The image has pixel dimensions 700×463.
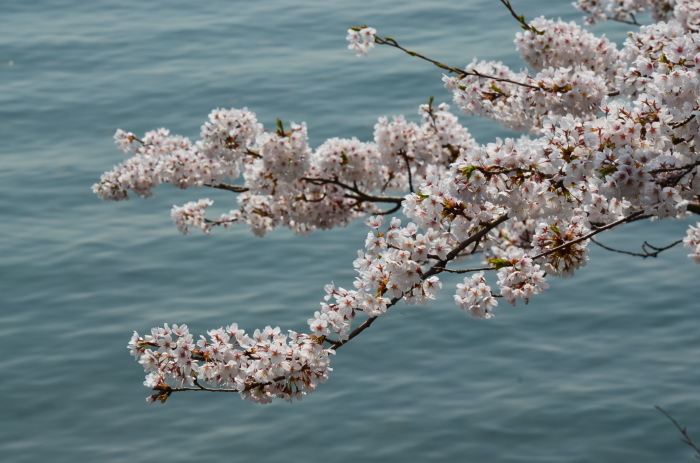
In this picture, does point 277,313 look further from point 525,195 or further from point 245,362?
point 525,195

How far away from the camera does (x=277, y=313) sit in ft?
44.8

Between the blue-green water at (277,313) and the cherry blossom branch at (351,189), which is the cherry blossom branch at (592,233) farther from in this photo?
the blue-green water at (277,313)

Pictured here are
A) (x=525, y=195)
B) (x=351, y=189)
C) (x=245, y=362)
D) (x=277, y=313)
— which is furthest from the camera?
(x=277, y=313)

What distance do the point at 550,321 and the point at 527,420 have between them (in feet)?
6.95

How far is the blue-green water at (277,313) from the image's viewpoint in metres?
11.6

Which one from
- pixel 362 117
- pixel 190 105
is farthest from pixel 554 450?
pixel 190 105

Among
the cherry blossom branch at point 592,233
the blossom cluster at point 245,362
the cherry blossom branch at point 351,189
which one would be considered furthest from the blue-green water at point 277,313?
the cherry blossom branch at point 592,233

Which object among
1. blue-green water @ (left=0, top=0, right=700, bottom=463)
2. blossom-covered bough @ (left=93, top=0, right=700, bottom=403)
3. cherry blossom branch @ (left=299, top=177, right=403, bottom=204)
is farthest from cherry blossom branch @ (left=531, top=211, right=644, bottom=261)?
blue-green water @ (left=0, top=0, right=700, bottom=463)

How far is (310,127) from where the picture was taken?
56.9 feet

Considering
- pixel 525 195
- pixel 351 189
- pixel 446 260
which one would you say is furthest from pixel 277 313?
pixel 525 195

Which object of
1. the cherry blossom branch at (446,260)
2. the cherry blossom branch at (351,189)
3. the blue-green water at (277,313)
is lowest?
the blue-green water at (277,313)

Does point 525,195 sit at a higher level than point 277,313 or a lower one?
higher

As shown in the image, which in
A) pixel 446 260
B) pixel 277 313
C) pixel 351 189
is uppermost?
pixel 446 260

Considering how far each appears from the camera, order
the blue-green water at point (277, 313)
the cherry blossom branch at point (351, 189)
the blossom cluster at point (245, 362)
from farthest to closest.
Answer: the blue-green water at point (277, 313) < the cherry blossom branch at point (351, 189) < the blossom cluster at point (245, 362)
